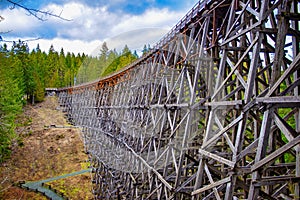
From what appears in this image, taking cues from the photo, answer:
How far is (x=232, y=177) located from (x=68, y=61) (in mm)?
62609

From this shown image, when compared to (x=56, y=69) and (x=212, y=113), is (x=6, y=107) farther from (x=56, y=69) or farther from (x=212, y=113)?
(x=56, y=69)

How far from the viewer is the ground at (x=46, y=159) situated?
1847 cm

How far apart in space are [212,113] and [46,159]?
75.1 feet

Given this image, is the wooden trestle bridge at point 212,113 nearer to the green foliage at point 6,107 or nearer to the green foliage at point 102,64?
the green foliage at point 6,107

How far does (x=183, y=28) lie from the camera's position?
773 centimetres

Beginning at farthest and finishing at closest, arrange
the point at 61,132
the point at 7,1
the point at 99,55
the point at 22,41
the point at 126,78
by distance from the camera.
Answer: the point at 99,55 < the point at 61,132 < the point at 126,78 < the point at 22,41 < the point at 7,1

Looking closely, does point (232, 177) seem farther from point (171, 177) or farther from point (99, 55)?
point (99, 55)

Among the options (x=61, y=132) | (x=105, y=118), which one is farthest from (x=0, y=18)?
(x=61, y=132)

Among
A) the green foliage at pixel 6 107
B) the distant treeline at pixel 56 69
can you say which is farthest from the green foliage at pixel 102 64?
the green foliage at pixel 6 107

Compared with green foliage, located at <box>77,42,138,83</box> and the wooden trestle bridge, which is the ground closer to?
the wooden trestle bridge

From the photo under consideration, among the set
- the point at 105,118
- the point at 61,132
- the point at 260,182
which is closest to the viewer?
the point at 260,182

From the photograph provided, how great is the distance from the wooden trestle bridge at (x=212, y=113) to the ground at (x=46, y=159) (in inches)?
193

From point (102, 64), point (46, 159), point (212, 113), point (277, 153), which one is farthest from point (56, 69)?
point (277, 153)

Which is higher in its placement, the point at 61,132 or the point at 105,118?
the point at 105,118
